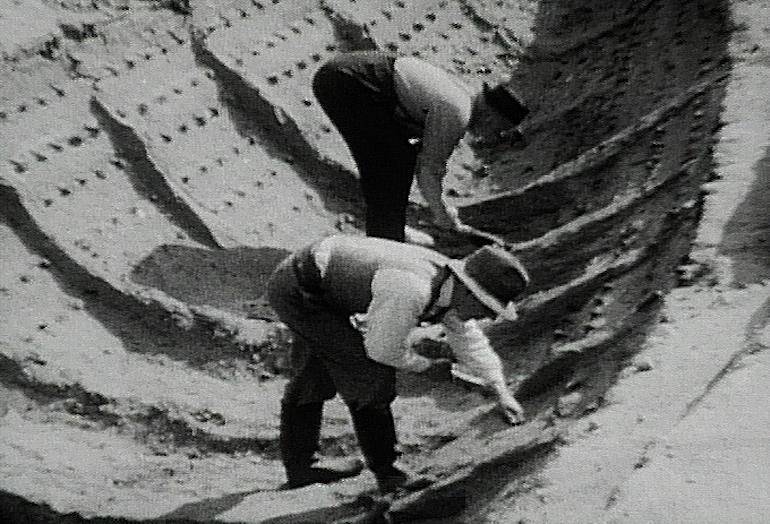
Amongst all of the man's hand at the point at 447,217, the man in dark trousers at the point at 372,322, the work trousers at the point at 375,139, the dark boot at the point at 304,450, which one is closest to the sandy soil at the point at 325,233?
A: the dark boot at the point at 304,450

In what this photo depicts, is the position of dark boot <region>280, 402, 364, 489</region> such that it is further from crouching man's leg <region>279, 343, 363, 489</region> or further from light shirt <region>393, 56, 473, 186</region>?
light shirt <region>393, 56, 473, 186</region>

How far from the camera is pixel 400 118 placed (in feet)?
13.4

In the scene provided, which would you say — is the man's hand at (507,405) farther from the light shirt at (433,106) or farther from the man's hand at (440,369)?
the light shirt at (433,106)

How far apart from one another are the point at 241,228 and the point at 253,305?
1.41 feet

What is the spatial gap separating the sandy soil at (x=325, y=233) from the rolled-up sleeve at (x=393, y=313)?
0.51 m

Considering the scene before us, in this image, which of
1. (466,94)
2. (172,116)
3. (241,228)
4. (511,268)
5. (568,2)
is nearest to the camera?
(511,268)

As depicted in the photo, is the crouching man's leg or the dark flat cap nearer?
the crouching man's leg

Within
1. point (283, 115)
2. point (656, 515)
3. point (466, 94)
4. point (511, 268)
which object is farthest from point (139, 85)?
point (656, 515)

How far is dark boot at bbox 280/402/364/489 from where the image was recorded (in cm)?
356

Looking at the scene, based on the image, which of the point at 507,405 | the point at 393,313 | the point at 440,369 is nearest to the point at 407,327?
the point at 393,313

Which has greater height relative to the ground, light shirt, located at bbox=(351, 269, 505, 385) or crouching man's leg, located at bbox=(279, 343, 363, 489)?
light shirt, located at bbox=(351, 269, 505, 385)

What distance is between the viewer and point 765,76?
461cm

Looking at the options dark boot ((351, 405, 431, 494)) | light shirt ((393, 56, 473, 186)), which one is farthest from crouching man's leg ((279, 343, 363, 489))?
light shirt ((393, 56, 473, 186))

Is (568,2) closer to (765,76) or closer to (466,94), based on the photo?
(765,76)
